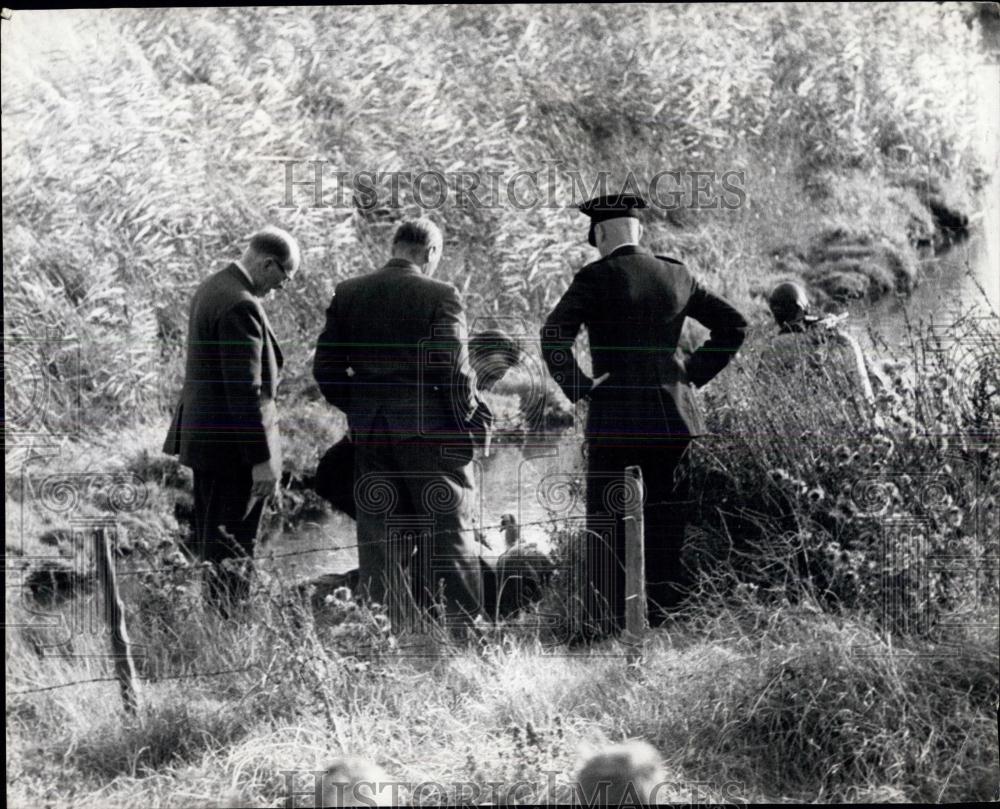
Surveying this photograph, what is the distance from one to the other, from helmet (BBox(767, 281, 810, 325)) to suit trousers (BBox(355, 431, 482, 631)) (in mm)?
1248

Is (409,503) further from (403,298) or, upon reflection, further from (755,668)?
(755,668)

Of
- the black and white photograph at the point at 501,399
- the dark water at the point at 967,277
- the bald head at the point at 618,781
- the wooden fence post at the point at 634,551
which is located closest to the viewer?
the bald head at the point at 618,781

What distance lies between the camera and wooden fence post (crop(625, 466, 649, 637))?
5367mm

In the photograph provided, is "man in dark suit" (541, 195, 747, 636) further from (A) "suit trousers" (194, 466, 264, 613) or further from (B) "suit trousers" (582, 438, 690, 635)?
(A) "suit trousers" (194, 466, 264, 613)

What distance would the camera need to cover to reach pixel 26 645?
5406mm

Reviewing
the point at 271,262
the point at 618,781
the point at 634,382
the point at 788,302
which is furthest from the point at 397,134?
the point at 618,781

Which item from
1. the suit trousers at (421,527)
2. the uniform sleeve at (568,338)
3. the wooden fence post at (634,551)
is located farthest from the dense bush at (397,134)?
the wooden fence post at (634,551)

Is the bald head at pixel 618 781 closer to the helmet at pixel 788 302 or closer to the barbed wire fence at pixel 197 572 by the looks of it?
the barbed wire fence at pixel 197 572

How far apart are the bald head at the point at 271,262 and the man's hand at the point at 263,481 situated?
0.65 meters

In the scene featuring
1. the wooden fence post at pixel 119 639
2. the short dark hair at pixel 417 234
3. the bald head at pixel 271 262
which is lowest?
the wooden fence post at pixel 119 639

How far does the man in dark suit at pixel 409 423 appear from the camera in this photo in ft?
17.5

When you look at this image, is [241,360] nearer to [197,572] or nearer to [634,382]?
[197,572]

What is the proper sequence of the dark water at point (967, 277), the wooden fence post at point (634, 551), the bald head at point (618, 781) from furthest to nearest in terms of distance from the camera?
the dark water at point (967, 277) → the wooden fence post at point (634, 551) → the bald head at point (618, 781)

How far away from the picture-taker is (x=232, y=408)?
17.6ft
